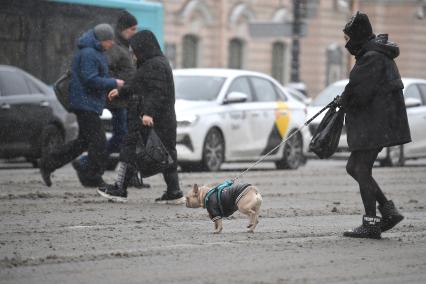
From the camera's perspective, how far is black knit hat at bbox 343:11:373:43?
10094 mm

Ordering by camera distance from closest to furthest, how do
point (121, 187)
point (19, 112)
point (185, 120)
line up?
point (121, 187) → point (185, 120) → point (19, 112)

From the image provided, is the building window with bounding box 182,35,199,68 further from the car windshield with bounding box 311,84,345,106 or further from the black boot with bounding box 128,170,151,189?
the black boot with bounding box 128,170,151,189

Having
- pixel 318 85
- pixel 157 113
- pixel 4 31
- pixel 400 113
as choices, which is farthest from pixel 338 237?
pixel 318 85

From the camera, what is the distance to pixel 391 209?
33.7ft

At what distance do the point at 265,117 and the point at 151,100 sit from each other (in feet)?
26.2

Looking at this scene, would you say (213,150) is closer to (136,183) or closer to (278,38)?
(136,183)

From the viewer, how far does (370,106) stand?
10148mm

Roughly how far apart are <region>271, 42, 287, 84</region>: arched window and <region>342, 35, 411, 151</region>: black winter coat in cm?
4036

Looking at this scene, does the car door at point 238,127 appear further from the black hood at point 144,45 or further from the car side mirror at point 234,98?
the black hood at point 144,45

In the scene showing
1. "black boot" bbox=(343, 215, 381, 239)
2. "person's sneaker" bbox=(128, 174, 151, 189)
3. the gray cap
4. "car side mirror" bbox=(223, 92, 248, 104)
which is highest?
the gray cap

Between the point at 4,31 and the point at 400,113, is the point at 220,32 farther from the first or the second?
the point at 400,113

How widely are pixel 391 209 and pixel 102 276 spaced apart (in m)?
3.31

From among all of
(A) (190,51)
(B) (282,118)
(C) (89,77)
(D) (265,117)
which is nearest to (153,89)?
(C) (89,77)

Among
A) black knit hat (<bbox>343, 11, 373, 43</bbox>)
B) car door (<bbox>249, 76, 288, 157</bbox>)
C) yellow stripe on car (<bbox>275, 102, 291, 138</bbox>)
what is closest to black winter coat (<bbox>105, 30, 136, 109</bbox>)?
black knit hat (<bbox>343, 11, 373, 43</bbox>)
